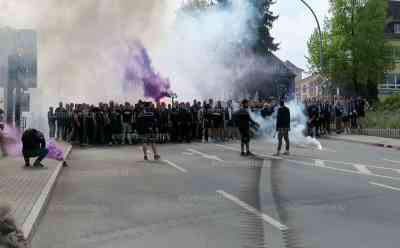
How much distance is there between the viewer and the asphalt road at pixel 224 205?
6969 mm

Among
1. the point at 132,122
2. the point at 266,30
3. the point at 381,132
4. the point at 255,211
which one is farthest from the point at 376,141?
the point at 266,30

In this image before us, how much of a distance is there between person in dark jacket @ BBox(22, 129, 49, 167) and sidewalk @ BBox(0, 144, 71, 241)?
27 cm

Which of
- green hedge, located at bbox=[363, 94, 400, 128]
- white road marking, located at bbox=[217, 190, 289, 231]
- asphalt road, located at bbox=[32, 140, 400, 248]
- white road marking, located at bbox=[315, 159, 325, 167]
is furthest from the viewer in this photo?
green hedge, located at bbox=[363, 94, 400, 128]

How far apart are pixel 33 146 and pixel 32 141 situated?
5.0 inches

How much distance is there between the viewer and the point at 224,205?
9.12 meters

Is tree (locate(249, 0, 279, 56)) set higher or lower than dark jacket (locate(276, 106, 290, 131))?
higher

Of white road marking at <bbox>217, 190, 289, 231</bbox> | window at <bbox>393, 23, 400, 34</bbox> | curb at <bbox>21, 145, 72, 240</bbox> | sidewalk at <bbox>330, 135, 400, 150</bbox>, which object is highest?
window at <bbox>393, 23, 400, 34</bbox>

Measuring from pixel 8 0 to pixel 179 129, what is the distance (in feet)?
44.7

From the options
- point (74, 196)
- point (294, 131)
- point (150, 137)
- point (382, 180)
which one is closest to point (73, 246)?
point (74, 196)

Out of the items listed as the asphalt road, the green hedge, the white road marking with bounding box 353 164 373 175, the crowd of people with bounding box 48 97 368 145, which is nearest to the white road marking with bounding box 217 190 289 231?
the asphalt road

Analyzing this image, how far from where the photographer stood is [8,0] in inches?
450

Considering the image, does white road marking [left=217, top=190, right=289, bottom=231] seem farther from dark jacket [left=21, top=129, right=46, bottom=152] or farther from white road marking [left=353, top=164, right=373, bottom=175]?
dark jacket [left=21, top=129, right=46, bottom=152]

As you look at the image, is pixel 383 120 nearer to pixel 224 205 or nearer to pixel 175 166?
pixel 175 166

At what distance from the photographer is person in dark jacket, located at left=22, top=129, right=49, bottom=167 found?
1400cm
